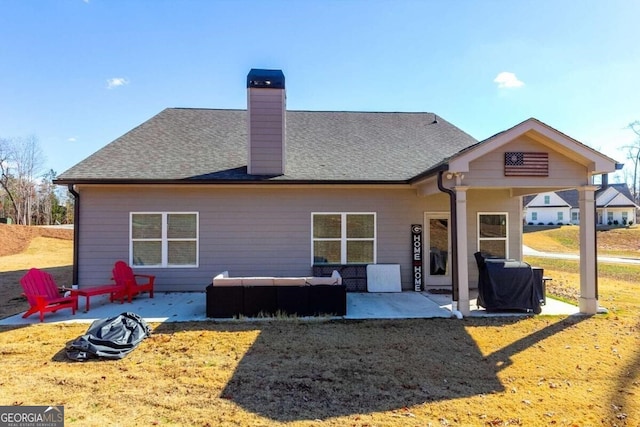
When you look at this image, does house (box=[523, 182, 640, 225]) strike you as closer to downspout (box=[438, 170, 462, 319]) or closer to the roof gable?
the roof gable

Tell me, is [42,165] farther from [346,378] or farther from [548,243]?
[548,243]

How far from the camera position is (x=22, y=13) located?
378 inches

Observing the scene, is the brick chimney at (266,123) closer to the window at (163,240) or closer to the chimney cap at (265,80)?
the chimney cap at (265,80)

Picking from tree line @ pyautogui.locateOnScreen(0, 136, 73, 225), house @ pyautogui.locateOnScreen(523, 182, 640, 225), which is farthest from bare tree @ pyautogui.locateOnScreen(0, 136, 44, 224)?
house @ pyautogui.locateOnScreen(523, 182, 640, 225)

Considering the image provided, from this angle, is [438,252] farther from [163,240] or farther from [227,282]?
[163,240]

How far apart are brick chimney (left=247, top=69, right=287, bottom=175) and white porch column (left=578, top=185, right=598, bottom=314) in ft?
21.9

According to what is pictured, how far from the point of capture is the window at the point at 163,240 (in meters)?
8.73

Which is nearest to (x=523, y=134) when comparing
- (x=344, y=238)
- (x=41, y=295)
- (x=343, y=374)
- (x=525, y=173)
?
(x=525, y=173)

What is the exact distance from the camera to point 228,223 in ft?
28.9

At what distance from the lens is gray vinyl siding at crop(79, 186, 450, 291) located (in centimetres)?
862

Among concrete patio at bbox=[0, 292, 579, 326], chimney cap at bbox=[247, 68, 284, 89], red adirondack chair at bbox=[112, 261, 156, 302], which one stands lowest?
concrete patio at bbox=[0, 292, 579, 326]

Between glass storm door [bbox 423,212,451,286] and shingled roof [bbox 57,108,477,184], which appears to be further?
glass storm door [bbox 423,212,451,286]

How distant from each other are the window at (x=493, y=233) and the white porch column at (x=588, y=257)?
2.39 meters

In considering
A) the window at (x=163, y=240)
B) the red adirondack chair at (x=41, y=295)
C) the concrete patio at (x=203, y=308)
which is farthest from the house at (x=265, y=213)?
the red adirondack chair at (x=41, y=295)
